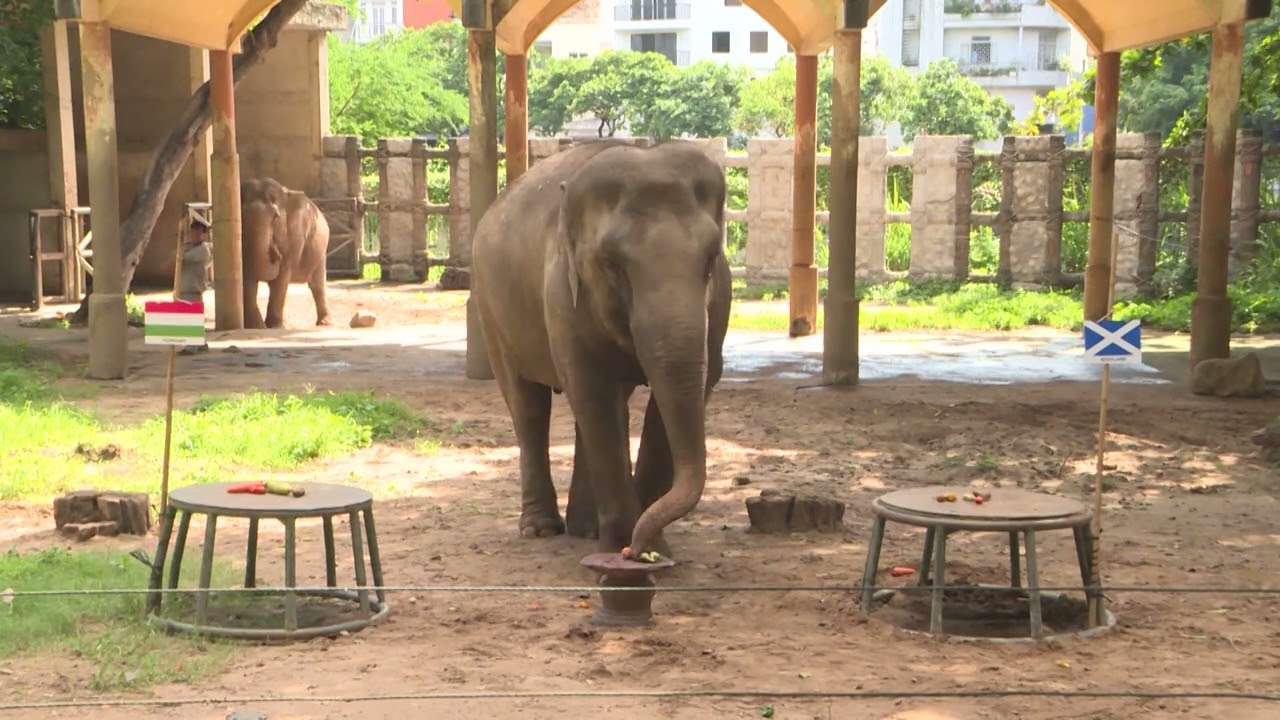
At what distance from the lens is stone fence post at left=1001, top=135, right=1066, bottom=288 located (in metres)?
22.5

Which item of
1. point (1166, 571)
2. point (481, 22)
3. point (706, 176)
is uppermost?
point (481, 22)

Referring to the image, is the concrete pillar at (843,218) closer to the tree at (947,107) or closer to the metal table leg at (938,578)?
the metal table leg at (938,578)

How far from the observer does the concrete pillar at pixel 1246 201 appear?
2116cm

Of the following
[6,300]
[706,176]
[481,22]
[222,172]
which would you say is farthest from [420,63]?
[706,176]

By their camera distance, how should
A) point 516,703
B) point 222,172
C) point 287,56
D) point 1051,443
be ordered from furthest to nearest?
point 287,56, point 222,172, point 1051,443, point 516,703

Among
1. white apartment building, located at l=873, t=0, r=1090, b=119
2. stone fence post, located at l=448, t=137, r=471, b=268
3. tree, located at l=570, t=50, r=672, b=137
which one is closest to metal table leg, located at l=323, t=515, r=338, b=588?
stone fence post, located at l=448, t=137, r=471, b=268

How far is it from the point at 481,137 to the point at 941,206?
10807mm

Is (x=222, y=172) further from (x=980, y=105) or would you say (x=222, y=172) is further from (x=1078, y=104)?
(x=980, y=105)

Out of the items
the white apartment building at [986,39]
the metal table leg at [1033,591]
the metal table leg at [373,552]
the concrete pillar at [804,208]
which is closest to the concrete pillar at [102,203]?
the concrete pillar at [804,208]

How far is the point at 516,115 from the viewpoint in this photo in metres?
16.3

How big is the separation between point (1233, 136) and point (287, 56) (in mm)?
16151

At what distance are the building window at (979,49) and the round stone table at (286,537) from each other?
6048cm

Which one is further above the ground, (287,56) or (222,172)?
(287,56)

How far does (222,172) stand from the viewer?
17.7m
